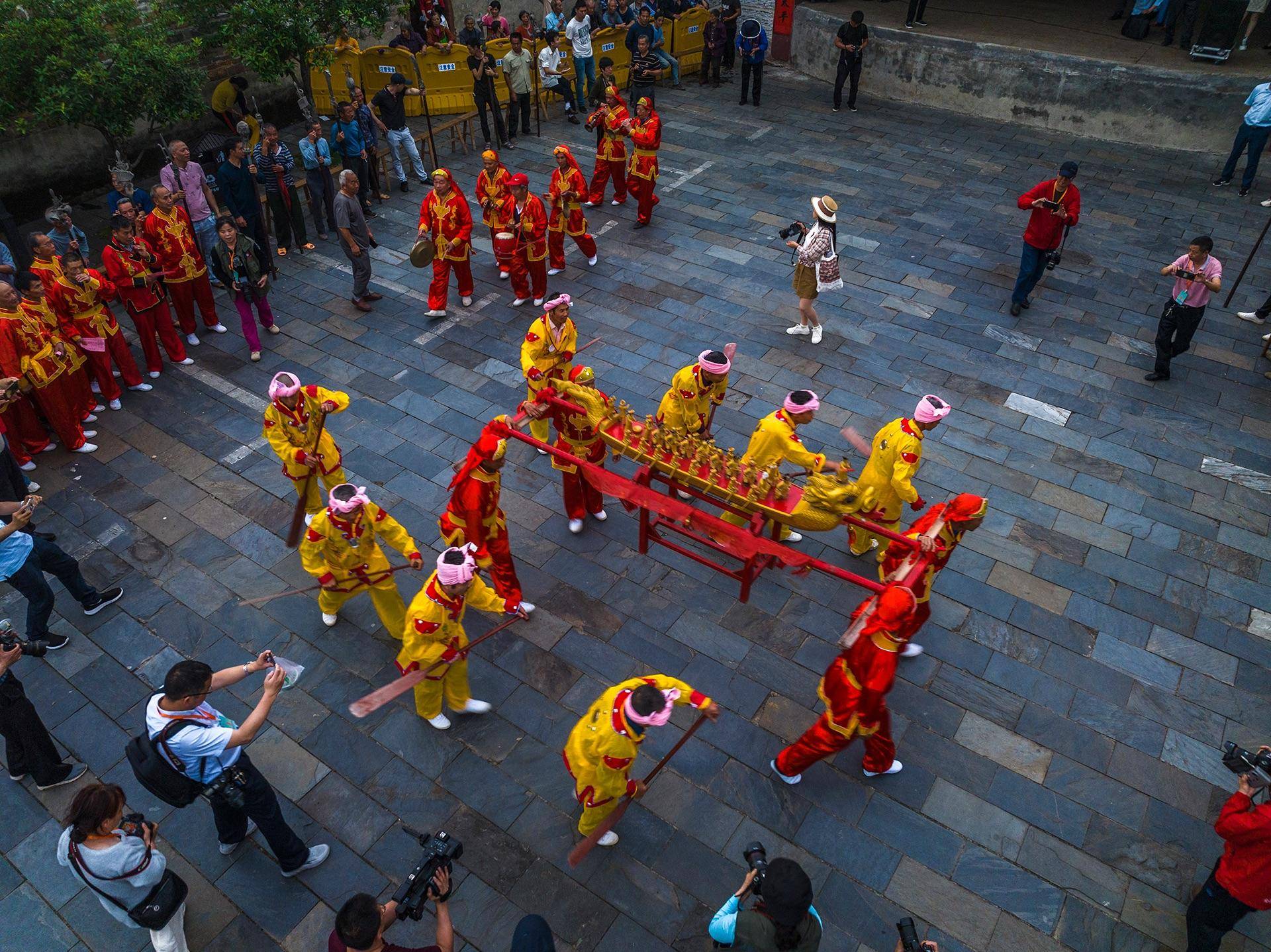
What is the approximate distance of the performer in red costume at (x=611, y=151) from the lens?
12773 mm

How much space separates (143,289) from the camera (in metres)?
9.38

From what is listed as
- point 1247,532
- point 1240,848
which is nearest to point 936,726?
point 1240,848

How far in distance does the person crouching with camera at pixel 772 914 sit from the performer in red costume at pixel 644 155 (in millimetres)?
10610

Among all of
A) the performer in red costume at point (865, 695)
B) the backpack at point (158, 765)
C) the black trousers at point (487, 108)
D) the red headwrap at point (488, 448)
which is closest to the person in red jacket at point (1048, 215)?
the performer in red costume at point (865, 695)

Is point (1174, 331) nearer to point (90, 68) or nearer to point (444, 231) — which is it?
point (444, 231)

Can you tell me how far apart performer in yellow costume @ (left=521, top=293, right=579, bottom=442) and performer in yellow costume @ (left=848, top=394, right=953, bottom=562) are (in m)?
3.04

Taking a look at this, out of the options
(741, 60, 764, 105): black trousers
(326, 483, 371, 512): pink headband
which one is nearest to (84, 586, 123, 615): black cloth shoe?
(326, 483, 371, 512): pink headband

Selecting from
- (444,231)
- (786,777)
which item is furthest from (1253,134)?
(786,777)

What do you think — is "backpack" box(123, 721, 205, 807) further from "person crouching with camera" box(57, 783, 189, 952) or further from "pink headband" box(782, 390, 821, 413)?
"pink headband" box(782, 390, 821, 413)

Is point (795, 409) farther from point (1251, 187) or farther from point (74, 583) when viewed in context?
point (1251, 187)

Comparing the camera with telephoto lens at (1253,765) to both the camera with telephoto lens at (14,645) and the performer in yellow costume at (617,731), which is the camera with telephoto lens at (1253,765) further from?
the camera with telephoto lens at (14,645)

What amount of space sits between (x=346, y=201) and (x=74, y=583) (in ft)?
18.5

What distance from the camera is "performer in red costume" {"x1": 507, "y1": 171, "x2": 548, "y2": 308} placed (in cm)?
1053

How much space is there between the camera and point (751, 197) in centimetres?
1393
